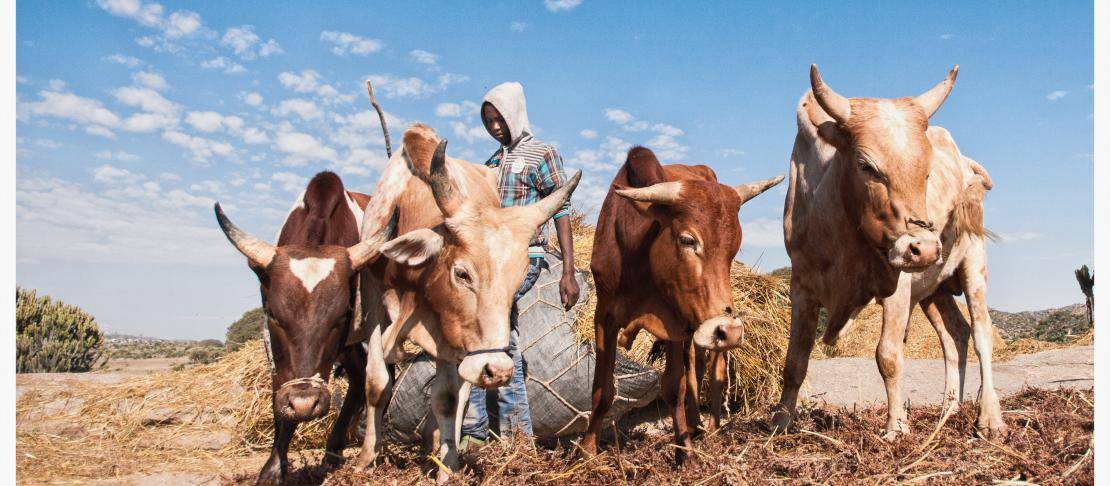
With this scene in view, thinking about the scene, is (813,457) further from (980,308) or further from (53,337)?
(53,337)

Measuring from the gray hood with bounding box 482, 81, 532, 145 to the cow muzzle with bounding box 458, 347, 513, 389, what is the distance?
92.1 inches

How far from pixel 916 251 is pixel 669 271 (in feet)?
4.45

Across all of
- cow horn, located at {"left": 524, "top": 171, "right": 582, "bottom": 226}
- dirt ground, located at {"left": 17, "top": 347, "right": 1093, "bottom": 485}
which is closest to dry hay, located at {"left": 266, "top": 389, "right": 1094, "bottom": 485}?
dirt ground, located at {"left": 17, "top": 347, "right": 1093, "bottom": 485}

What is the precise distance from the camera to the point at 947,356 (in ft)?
20.0

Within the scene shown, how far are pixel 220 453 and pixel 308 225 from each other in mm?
3285

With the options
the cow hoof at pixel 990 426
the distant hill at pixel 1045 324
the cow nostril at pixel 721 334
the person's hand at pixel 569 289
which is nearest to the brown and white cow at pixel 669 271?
the cow nostril at pixel 721 334

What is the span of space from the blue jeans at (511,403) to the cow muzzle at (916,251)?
2370mm

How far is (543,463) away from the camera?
437 centimetres

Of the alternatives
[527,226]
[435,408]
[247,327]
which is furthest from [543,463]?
[247,327]

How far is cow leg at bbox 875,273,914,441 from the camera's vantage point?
15.4 ft

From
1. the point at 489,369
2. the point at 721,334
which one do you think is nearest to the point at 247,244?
the point at 489,369

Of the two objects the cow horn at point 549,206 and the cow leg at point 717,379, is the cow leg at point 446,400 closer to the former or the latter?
the cow horn at point 549,206

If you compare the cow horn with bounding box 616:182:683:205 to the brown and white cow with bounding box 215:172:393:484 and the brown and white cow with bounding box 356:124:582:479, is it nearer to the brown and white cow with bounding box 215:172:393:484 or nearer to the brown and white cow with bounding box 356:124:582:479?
the brown and white cow with bounding box 356:124:582:479

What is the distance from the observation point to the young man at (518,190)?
5148mm
